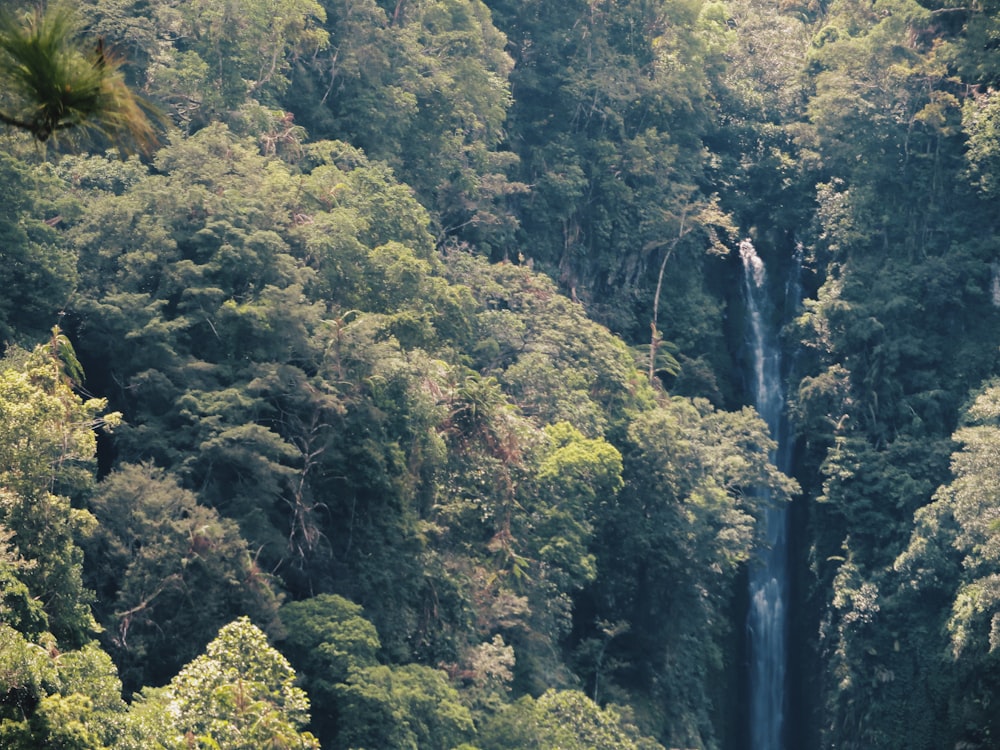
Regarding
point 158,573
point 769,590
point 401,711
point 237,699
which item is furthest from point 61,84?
point 769,590

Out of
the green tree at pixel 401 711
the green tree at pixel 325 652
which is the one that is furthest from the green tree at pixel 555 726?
the green tree at pixel 325 652

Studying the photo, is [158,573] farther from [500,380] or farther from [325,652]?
[500,380]

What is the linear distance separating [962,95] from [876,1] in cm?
295

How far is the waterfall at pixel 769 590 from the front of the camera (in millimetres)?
28531

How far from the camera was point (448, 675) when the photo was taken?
20.0 metres

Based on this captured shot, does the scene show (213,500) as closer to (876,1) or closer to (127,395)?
(127,395)

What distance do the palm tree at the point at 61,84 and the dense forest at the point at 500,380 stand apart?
6625 mm

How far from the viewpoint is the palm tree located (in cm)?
612

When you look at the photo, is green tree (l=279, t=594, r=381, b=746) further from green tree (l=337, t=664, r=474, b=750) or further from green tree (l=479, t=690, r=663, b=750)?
green tree (l=479, t=690, r=663, b=750)

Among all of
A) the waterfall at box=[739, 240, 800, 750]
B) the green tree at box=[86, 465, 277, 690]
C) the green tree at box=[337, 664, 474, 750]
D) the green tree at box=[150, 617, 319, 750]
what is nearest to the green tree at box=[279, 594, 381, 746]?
the green tree at box=[337, 664, 474, 750]

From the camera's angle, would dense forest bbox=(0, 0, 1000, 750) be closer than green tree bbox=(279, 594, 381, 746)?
Yes

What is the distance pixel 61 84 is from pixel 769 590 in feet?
80.3

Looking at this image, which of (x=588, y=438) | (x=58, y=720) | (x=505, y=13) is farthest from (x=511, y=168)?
(x=58, y=720)

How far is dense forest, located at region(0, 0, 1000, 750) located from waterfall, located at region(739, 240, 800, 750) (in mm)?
225
